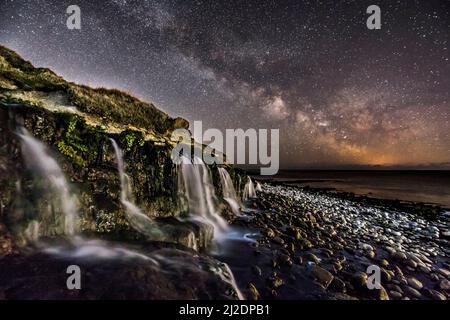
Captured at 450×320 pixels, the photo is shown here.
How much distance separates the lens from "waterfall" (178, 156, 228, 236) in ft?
31.3

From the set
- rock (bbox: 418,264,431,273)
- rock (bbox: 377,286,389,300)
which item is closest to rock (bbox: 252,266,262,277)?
rock (bbox: 377,286,389,300)

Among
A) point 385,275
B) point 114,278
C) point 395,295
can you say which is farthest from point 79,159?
point 385,275

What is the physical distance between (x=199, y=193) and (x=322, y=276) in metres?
6.02

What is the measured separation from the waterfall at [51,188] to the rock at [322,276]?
21.7 feet

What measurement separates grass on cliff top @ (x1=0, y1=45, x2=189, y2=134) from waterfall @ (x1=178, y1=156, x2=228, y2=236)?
15.7 ft

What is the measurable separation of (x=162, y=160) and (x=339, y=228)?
9.45 metres

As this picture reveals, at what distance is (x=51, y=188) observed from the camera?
568 centimetres

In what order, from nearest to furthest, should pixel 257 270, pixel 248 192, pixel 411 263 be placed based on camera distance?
pixel 257 270 → pixel 411 263 → pixel 248 192

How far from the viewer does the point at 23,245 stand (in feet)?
15.4

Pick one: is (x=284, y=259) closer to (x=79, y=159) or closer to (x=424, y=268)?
(x=424, y=268)

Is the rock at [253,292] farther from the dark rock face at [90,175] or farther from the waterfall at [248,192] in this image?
the waterfall at [248,192]

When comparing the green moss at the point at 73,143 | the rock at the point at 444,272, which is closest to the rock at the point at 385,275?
the rock at the point at 444,272

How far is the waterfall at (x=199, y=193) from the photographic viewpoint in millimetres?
9531

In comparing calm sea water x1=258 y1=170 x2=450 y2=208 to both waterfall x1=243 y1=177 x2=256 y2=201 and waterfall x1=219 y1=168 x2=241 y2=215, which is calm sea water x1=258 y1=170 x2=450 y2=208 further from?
waterfall x1=219 y1=168 x2=241 y2=215
